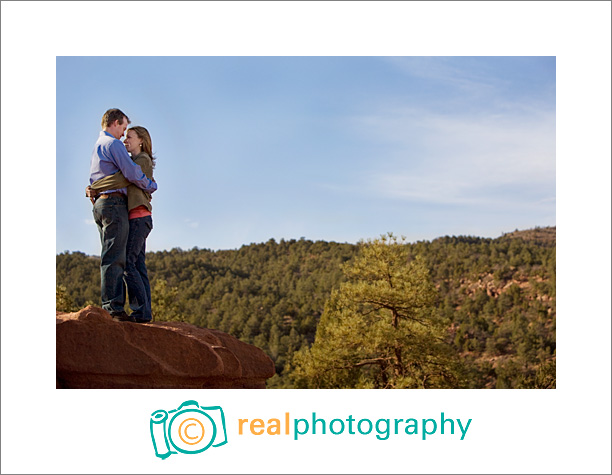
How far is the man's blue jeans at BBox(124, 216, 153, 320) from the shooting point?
19.1 ft

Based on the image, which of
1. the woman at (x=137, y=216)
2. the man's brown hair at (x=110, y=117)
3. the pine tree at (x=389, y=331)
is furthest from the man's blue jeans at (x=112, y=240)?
the pine tree at (x=389, y=331)

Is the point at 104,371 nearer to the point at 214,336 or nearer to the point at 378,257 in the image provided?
the point at 214,336

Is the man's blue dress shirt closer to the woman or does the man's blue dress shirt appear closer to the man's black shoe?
the woman

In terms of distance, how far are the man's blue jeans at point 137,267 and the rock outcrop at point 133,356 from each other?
21cm

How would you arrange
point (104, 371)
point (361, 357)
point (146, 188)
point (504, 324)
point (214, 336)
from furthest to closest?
1. point (504, 324)
2. point (361, 357)
3. point (214, 336)
4. point (146, 188)
5. point (104, 371)

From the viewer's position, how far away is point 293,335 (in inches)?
1288

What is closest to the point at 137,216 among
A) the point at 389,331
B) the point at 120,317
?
the point at 120,317

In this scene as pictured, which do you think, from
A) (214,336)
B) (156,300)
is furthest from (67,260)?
(214,336)

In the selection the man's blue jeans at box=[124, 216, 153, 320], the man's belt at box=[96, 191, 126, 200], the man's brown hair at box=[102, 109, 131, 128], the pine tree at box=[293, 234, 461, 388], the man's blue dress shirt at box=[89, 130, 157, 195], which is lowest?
the pine tree at box=[293, 234, 461, 388]

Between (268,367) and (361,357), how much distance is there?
10.1 metres

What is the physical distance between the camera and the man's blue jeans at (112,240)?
18.5 ft

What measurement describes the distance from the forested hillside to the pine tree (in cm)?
721

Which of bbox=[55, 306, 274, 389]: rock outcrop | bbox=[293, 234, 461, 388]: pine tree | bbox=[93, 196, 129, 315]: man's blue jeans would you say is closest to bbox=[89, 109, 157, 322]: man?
bbox=[93, 196, 129, 315]: man's blue jeans

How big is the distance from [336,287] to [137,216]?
33421 millimetres
